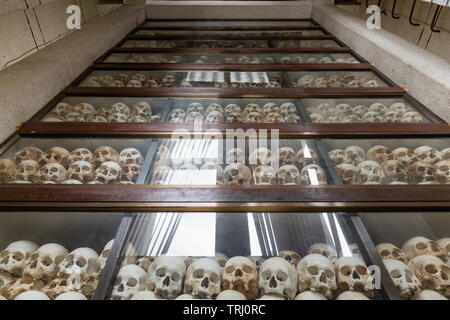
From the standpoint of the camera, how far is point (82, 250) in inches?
62.0

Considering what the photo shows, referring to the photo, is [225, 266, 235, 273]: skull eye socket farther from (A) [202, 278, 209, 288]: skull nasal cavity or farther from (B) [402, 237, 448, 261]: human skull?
(B) [402, 237, 448, 261]: human skull

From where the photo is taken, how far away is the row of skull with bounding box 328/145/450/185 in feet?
6.45

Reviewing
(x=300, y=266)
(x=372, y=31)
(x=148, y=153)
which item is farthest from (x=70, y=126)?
(x=372, y=31)

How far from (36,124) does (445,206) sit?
8.40ft

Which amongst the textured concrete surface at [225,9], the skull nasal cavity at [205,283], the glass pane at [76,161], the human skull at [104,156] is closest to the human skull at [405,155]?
the skull nasal cavity at [205,283]

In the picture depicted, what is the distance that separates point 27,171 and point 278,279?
5.33 ft

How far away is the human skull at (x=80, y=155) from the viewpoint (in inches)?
83.8

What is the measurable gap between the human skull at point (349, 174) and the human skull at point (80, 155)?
169 centimetres

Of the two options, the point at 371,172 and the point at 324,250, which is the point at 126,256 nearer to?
the point at 324,250

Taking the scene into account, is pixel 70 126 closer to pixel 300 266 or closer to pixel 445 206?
pixel 300 266

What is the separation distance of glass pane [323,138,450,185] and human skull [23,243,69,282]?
1.68 meters

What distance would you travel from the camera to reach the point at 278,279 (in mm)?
1432

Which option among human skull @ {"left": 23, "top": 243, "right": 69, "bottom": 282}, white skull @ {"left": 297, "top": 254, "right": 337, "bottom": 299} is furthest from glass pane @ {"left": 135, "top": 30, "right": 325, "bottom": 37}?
white skull @ {"left": 297, "top": 254, "right": 337, "bottom": 299}

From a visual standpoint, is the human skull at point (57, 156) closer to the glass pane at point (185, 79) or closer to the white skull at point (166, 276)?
the white skull at point (166, 276)
